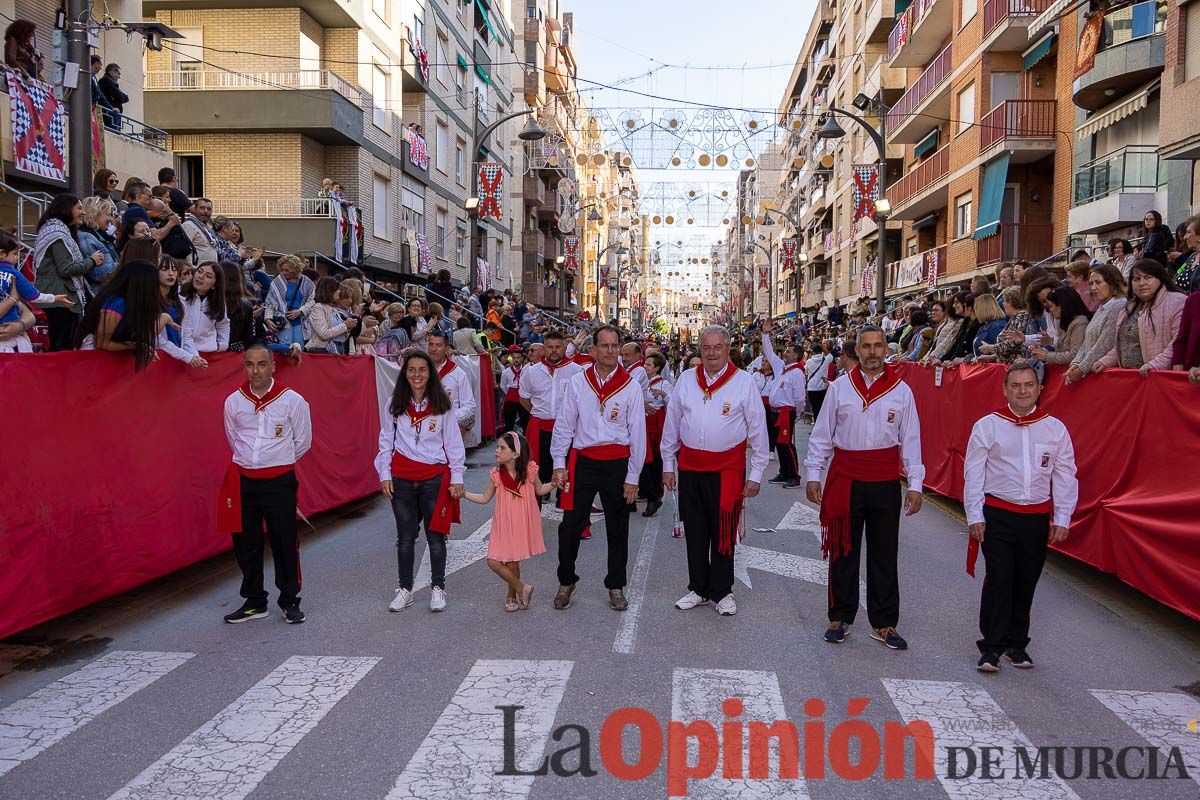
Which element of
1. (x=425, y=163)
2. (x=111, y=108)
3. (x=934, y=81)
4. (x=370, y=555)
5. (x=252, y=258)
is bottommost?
(x=370, y=555)

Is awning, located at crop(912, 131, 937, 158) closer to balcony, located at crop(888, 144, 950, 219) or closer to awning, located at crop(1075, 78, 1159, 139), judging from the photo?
balcony, located at crop(888, 144, 950, 219)

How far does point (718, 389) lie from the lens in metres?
6.52

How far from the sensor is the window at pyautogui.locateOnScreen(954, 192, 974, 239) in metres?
26.4

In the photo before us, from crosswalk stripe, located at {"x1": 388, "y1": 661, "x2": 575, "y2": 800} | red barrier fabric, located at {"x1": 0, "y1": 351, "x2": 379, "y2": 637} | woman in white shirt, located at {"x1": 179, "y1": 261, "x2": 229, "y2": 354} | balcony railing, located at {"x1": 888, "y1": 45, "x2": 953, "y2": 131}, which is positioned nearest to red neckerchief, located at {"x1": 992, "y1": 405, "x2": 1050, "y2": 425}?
crosswalk stripe, located at {"x1": 388, "y1": 661, "x2": 575, "y2": 800}

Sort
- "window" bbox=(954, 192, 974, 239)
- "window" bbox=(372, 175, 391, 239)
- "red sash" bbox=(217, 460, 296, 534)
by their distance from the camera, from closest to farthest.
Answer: "red sash" bbox=(217, 460, 296, 534), "window" bbox=(372, 175, 391, 239), "window" bbox=(954, 192, 974, 239)

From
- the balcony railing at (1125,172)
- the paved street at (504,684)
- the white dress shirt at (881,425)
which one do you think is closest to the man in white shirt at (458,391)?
the paved street at (504,684)

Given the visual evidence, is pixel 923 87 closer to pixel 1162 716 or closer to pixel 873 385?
pixel 873 385

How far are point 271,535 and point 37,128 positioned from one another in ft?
27.5

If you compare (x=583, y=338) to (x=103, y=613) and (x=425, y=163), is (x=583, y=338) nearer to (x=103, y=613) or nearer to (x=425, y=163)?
(x=103, y=613)

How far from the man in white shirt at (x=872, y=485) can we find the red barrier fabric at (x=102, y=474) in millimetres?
4899

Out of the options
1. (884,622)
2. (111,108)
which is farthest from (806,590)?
(111,108)

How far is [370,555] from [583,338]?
26.5ft

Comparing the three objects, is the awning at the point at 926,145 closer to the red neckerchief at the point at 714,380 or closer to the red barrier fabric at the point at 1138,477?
the red barrier fabric at the point at 1138,477

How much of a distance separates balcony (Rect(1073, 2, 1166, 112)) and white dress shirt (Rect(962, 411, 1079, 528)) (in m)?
15.0
